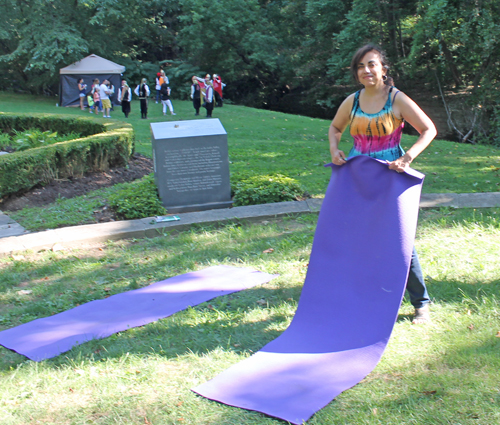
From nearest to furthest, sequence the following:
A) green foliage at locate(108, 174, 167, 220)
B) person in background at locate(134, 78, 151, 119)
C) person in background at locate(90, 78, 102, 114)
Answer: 1. green foliage at locate(108, 174, 167, 220)
2. person in background at locate(134, 78, 151, 119)
3. person in background at locate(90, 78, 102, 114)

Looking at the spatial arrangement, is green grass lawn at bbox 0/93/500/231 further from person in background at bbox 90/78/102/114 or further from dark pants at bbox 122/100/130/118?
person in background at bbox 90/78/102/114

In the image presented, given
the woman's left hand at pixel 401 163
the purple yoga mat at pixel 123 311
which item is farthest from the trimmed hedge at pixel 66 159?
the woman's left hand at pixel 401 163

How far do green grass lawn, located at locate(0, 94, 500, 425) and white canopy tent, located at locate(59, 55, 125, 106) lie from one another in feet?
80.2

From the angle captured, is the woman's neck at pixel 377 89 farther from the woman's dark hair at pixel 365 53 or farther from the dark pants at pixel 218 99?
the dark pants at pixel 218 99

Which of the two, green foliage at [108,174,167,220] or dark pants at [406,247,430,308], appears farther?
green foliage at [108,174,167,220]

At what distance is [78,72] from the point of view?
94.0ft

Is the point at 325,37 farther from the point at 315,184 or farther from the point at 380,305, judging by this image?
the point at 380,305

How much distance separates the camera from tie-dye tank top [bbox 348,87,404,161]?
364cm

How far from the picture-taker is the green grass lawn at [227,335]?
9.41 feet

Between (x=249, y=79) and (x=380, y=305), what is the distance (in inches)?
1426

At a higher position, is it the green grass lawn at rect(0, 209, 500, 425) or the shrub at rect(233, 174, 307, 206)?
the shrub at rect(233, 174, 307, 206)

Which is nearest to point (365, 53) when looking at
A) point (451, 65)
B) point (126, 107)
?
point (126, 107)

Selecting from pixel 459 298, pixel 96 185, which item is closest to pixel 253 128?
pixel 96 185

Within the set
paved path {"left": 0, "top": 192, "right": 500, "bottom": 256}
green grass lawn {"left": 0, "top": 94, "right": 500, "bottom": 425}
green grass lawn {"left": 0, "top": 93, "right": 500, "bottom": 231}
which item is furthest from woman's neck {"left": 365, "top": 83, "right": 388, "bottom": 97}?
green grass lawn {"left": 0, "top": 93, "right": 500, "bottom": 231}
